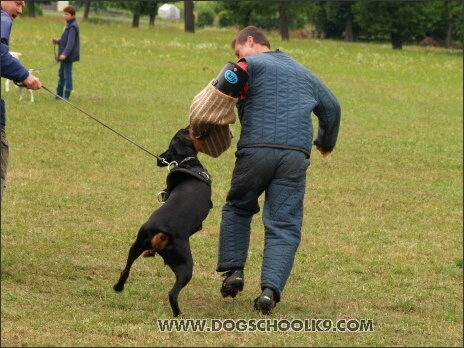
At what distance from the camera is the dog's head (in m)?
6.06

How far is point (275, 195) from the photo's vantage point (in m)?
5.93

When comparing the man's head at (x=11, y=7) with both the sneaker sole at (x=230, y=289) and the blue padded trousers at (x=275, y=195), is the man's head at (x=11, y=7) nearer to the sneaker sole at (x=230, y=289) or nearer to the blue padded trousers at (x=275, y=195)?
the blue padded trousers at (x=275, y=195)

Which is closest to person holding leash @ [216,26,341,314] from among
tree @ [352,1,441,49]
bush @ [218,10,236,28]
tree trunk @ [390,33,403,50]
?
tree trunk @ [390,33,403,50]

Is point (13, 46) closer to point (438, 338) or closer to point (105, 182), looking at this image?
point (105, 182)

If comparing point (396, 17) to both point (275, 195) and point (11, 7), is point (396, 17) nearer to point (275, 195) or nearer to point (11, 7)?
point (11, 7)

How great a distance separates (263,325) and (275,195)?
0.90m

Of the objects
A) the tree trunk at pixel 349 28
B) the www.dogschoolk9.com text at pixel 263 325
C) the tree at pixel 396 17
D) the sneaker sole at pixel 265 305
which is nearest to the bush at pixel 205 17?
the tree trunk at pixel 349 28

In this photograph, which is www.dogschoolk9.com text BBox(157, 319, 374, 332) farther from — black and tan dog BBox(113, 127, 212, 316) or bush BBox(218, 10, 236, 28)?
bush BBox(218, 10, 236, 28)

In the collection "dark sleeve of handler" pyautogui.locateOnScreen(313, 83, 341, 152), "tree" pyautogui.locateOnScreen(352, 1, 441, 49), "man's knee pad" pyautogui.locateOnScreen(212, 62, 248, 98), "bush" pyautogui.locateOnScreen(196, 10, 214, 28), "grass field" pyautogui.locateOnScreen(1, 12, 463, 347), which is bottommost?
"bush" pyautogui.locateOnScreen(196, 10, 214, 28)

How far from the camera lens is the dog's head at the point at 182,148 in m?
6.06

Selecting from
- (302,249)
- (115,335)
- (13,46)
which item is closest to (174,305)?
(115,335)

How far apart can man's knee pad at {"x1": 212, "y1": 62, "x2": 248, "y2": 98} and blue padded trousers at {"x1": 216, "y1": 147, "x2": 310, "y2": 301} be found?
1.25 feet

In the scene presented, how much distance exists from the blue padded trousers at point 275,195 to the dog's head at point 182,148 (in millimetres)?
318

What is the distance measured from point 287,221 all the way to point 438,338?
3.86 ft
